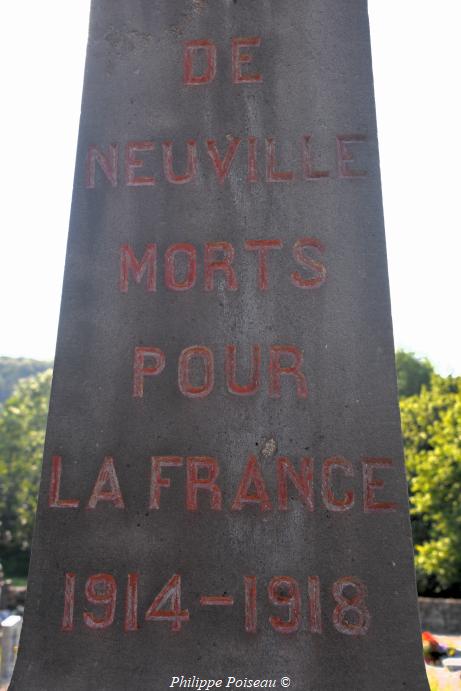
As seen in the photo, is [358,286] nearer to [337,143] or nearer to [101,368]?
[337,143]

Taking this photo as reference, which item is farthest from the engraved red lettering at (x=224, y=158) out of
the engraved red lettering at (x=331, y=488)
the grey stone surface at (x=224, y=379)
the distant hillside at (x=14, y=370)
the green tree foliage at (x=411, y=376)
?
the distant hillside at (x=14, y=370)

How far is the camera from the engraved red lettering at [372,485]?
3.86 metres

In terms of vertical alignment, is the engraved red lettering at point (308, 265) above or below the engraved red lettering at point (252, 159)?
below

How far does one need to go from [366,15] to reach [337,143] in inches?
33.0

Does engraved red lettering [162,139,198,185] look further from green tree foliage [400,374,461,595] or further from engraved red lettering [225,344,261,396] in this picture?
green tree foliage [400,374,461,595]

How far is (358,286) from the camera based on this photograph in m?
4.15

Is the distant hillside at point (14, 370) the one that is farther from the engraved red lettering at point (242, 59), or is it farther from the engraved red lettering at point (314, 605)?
the engraved red lettering at point (314, 605)

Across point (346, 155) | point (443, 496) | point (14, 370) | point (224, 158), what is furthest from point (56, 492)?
point (14, 370)

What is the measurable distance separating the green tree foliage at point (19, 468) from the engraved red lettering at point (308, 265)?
38.6 metres

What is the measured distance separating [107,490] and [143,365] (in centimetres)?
67

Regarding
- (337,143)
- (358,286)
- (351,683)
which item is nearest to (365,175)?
(337,143)

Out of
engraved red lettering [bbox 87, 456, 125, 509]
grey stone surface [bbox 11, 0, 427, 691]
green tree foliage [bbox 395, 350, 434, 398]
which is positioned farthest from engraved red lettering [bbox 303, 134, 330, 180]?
green tree foliage [bbox 395, 350, 434, 398]

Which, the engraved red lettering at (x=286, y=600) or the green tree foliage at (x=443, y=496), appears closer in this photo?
the engraved red lettering at (x=286, y=600)

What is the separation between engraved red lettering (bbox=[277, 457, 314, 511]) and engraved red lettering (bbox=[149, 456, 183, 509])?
51cm
